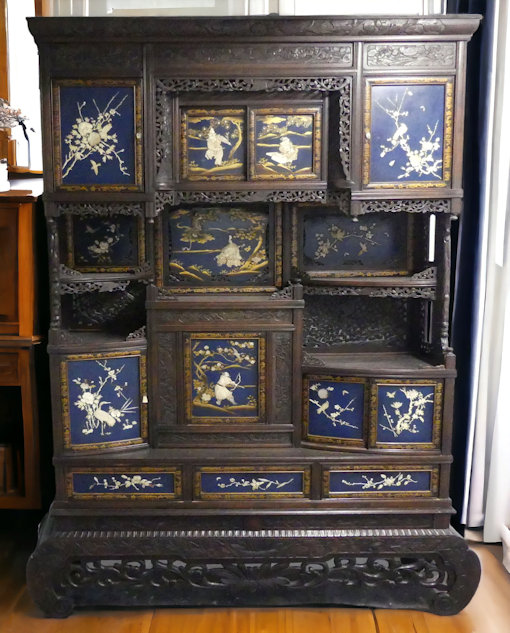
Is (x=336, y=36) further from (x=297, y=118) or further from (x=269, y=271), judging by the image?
(x=269, y=271)

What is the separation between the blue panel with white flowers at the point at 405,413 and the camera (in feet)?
8.87

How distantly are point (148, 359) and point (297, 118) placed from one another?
3.40 ft

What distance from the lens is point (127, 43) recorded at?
98.6 inches

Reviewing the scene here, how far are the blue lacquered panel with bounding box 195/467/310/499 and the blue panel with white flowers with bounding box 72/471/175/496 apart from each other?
0.12m

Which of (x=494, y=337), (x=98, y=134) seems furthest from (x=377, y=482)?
(x=98, y=134)

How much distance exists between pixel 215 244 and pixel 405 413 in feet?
3.18

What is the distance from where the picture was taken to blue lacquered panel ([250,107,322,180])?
103 inches

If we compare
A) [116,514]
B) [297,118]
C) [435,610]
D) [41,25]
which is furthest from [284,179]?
[435,610]

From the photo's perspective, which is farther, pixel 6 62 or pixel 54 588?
pixel 6 62

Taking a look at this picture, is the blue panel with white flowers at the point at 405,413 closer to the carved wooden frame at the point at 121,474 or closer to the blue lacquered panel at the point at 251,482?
the blue lacquered panel at the point at 251,482

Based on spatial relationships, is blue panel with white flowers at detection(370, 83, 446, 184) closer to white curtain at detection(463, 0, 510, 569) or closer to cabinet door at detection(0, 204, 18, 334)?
white curtain at detection(463, 0, 510, 569)

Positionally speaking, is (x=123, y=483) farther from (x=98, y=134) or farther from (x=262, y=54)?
(x=262, y=54)

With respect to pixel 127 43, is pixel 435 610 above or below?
below

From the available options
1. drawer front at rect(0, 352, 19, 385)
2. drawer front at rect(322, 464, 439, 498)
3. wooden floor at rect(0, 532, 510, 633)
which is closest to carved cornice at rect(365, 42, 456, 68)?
drawer front at rect(322, 464, 439, 498)
